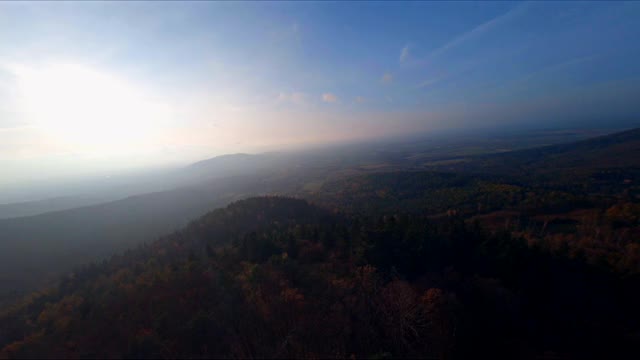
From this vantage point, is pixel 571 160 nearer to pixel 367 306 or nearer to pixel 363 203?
pixel 363 203

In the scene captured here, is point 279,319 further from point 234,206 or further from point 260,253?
point 234,206

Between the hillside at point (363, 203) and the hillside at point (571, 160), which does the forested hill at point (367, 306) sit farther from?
the hillside at point (571, 160)

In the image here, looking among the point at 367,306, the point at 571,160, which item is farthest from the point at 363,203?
the point at 571,160

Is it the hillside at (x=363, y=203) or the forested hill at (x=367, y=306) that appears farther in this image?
the hillside at (x=363, y=203)

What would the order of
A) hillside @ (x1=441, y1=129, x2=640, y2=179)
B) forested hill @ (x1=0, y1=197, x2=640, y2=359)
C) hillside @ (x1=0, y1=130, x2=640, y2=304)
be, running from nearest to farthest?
forested hill @ (x1=0, y1=197, x2=640, y2=359) → hillside @ (x1=0, y1=130, x2=640, y2=304) → hillside @ (x1=441, y1=129, x2=640, y2=179)

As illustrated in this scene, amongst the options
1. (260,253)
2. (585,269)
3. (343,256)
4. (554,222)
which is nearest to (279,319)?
(343,256)

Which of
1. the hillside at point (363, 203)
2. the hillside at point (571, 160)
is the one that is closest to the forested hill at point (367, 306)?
the hillside at point (363, 203)

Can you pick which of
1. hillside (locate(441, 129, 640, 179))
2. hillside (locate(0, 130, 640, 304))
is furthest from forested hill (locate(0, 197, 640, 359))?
hillside (locate(441, 129, 640, 179))

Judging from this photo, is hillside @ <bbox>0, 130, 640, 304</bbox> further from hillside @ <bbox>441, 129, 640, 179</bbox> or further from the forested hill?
the forested hill

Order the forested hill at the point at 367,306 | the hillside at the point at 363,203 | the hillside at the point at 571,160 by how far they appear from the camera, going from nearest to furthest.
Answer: the forested hill at the point at 367,306 → the hillside at the point at 363,203 → the hillside at the point at 571,160
